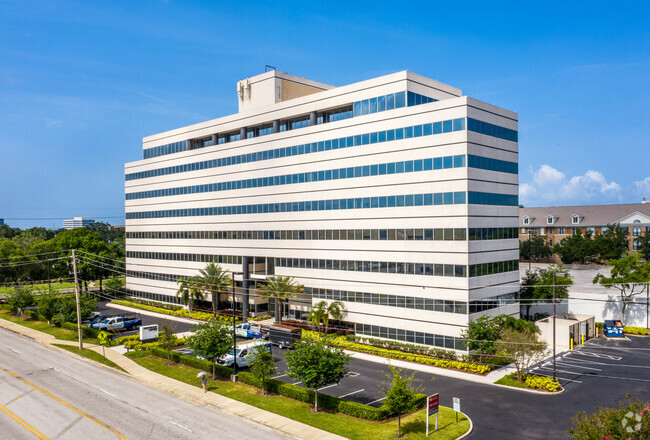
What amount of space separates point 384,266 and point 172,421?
27320mm

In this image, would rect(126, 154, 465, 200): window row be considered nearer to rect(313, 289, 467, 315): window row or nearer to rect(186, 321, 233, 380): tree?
rect(313, 289, 467, 315): window row

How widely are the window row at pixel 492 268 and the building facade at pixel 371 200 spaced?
20cm

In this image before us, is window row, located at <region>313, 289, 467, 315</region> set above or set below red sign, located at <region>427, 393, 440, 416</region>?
above

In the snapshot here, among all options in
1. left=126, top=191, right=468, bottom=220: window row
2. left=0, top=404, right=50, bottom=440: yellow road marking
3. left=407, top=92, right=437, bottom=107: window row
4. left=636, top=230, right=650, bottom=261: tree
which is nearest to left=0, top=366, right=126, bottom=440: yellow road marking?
left=0, top=404, right=50, bottom=440: yellow road marking

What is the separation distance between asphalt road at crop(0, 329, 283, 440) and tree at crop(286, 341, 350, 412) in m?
4.34

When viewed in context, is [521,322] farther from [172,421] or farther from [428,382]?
[172,421]

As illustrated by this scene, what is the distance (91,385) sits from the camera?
38.1 meters

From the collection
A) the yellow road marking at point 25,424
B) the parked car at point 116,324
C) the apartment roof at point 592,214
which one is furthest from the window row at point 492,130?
the apartment roof at point 592,214

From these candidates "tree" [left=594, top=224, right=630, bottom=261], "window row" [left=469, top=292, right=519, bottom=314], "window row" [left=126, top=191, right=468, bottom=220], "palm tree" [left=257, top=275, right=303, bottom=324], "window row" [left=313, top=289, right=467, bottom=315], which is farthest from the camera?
"tree" [left=594, top=224, right=630, bottom=261]

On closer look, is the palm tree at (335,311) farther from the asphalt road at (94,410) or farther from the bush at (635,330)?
the bush at (635,330)

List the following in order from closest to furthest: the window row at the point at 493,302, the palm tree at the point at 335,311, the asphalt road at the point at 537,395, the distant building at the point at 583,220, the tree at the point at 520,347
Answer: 1. the asphalt road at the point at 537,395
2. the tree at the point at 520,347
3. the window row at the point at 493,302
4. the palm tree at the point at 335,311
5. the distant building at the point at 583,220

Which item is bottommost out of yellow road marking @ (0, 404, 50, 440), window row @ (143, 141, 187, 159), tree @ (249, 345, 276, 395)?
yellow road marking @ (0, 404, 50, 440)

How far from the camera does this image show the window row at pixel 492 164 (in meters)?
45.5

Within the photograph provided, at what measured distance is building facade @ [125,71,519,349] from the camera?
150ft
